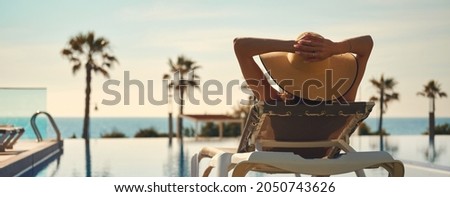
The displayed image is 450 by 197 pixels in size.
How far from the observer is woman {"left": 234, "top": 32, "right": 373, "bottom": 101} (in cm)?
362

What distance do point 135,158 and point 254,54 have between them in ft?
25.8

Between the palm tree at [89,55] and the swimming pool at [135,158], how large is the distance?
12.5 feet

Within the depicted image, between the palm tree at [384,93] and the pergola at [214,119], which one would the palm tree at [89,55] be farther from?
the palm tree at [384,93]

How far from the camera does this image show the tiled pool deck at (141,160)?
28.5 ft

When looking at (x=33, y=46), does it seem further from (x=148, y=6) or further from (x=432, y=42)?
(x=432, y=42)

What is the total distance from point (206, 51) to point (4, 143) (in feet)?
21.3

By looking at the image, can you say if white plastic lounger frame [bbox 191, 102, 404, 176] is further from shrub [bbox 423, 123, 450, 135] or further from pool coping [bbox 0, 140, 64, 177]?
shrub [bbox 423, 123, 450, 135]

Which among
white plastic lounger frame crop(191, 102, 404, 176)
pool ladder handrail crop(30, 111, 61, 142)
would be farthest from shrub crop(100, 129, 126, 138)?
white plastic lounger frame crop(191, 102, 404, 176)

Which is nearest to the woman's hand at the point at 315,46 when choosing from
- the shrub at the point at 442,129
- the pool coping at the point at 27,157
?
the pool coping at the point at 27,157

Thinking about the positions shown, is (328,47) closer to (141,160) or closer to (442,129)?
(141,160)

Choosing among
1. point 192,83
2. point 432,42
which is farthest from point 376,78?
point 432,42

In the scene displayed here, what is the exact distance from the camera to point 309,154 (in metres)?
3.95

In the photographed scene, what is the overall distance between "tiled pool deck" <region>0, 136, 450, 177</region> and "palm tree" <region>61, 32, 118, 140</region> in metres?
4.03

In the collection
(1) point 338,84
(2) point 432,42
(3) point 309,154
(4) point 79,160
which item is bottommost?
(4) point 79,160
